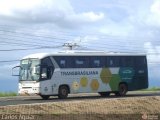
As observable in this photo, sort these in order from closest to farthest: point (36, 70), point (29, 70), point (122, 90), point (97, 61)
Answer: point (36, 70), point (29, 70), point (97, 61), point (122, 90)

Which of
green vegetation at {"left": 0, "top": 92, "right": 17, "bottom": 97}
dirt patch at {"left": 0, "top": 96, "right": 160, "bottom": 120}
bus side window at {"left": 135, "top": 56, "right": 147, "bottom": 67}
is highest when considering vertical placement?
bus side window at {"left": 135, "top": 56, "right": 147, "bottom": 67}

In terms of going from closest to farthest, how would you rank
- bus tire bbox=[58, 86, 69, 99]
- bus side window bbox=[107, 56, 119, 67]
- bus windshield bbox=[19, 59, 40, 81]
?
bus windshield bbox=[19, 59, 40, 81] → bus tire bbox=[58, 86, 69, 99] → bus side window bbox=[107, 56, 119, 67]

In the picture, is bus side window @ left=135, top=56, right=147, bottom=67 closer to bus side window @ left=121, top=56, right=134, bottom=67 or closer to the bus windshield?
bus side window @ left=121, top=56, right=134, bottom=67

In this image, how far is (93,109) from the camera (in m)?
29.3

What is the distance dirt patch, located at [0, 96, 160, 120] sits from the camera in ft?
84.0

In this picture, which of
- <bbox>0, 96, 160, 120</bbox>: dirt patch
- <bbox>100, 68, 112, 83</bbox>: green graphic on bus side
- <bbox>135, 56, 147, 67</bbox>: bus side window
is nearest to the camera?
<bbox>0, 96, 160, 120</bbox>: dirt patch

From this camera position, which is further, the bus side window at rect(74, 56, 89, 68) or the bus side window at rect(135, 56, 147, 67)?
the bus side window at rect(135, 56, 147, 67)

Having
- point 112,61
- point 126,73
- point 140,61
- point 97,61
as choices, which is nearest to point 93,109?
point 97,61

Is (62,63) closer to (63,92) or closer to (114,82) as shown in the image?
(63,92)

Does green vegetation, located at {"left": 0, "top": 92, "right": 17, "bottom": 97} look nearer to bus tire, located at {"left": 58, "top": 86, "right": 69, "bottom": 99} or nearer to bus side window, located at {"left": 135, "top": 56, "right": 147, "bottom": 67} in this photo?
bus tire, located at {"left": 58, "top": 86, "right": 69, "bottom": 99}

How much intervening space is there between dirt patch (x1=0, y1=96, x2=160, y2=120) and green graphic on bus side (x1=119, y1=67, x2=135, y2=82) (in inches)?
231

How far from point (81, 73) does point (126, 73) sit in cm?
450

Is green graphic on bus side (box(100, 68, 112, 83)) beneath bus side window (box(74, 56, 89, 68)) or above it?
beneath

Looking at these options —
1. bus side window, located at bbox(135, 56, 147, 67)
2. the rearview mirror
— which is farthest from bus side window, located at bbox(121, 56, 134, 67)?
the rearview mirror
